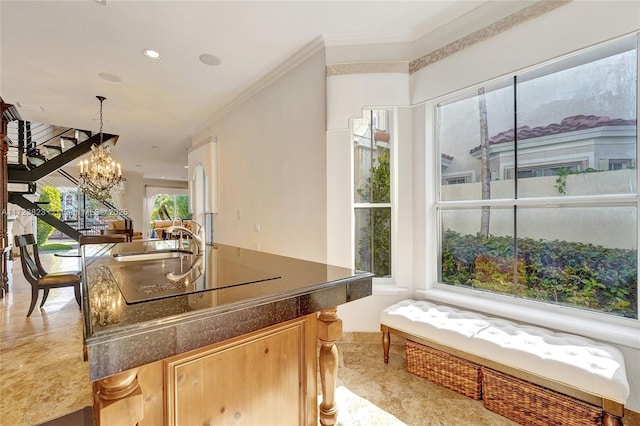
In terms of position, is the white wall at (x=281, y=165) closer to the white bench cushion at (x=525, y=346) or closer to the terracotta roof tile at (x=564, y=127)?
the white bench cushion at (x=525, y=346)

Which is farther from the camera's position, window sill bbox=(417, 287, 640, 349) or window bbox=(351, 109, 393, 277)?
window bbox=(351, 109, 393, 277)

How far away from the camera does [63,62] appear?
2863 mm

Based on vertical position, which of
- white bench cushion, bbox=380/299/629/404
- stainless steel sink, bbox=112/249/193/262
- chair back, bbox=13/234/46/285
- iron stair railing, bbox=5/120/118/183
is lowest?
white bench cushion, bbox=380/299/629/404

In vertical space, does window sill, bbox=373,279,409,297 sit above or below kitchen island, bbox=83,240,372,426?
below

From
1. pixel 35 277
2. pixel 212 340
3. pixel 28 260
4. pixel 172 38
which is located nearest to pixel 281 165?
pixel 172 38

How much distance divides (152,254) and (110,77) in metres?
2.43

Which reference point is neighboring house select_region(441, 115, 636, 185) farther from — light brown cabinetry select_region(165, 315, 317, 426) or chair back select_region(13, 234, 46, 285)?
chair back select_region(13, 234, 46, 285)

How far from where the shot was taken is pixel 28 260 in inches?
123

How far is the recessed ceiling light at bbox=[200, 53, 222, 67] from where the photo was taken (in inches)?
109

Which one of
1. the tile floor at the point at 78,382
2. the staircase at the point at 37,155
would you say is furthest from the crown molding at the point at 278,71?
the staircase at the point at 37,155

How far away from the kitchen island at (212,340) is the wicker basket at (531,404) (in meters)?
1.12

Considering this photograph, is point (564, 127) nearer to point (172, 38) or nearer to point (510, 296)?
point (510, 296)

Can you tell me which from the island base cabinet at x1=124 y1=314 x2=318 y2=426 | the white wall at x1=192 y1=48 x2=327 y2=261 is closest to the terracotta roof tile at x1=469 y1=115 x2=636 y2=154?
the white wall at x1=192 y1=48 x2=327 y2=261

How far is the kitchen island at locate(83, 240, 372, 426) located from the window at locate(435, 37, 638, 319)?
148 centimetres
